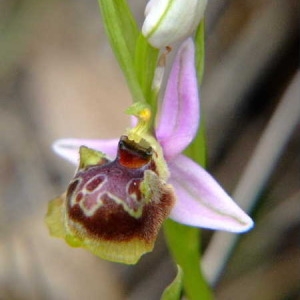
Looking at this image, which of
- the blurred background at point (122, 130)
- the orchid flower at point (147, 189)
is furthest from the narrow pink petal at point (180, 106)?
the blurred background at point (122, 130)

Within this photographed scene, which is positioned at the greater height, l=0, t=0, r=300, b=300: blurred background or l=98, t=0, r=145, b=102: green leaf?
l=98, t=0, r=145, b=102: green leaf

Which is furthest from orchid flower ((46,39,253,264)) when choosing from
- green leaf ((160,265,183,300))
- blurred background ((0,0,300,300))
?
blurred background ((0,0,300,300))

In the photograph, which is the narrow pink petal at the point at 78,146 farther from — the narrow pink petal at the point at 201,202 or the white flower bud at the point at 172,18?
the white flower bud at the point at 172,18

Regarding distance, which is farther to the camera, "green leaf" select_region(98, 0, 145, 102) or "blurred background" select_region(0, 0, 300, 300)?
"blurred background" select_region(0, 0, 300, 300)

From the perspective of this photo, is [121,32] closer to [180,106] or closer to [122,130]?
[180,106]

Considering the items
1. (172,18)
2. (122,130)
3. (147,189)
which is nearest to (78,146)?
(147,189)

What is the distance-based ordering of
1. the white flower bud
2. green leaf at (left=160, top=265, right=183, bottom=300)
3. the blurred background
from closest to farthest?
1. the white flower bud
2. green leaf at (left=160, top=265, right=183, bottom=300)
3. the blurred background

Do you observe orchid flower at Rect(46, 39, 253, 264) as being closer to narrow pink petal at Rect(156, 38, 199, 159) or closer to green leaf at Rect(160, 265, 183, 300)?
narrow pink petal at Rect(156, 38, 199, 159)
